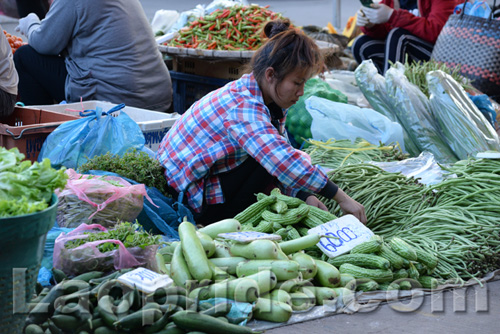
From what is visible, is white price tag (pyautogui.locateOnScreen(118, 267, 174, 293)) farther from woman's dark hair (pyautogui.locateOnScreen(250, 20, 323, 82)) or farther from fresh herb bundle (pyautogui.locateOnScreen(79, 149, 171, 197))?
woman's dark hair (pyautogui.locateOnScreen(250, 20, 323, 82))

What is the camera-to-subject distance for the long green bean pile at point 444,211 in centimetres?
316

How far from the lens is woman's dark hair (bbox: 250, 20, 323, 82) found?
3.26 metres

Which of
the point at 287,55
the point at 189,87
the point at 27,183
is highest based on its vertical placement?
the point at 287,55

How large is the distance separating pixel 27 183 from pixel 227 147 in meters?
1.53

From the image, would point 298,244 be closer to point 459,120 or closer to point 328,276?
point 328,276

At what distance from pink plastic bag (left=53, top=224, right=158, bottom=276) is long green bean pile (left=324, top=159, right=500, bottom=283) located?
57.4 inches

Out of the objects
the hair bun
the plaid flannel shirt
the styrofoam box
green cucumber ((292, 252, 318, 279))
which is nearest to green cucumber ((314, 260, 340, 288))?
green cucumber ((292, 252, 318, 279))

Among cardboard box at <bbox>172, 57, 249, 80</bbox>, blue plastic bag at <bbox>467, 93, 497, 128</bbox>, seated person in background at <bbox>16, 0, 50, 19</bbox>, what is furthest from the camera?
seated person in background at <bbox>16, 0, 50, 19</bbox>

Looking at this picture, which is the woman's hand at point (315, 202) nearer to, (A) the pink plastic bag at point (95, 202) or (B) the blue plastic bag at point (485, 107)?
(A) the pink plastic bag at point (95, 202)

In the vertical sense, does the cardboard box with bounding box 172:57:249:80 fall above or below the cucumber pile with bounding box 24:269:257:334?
below

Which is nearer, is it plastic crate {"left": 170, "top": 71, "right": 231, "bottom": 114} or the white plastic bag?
the white plastic bag

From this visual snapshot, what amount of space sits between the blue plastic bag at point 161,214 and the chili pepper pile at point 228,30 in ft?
9.73

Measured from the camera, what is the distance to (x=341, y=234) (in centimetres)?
309

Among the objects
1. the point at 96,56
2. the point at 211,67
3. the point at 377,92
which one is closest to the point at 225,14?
the point at 211,67
